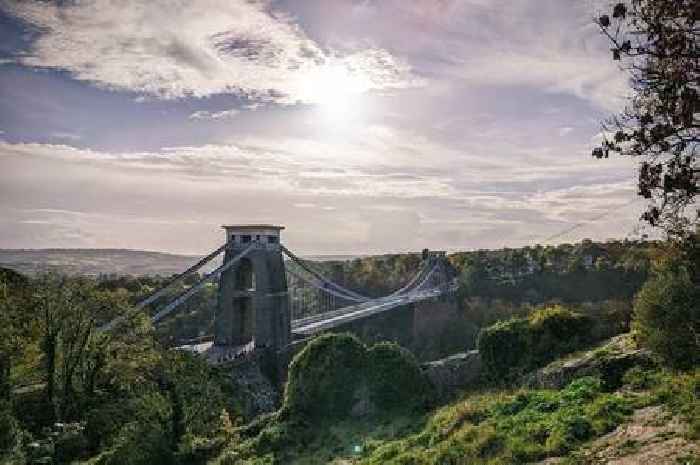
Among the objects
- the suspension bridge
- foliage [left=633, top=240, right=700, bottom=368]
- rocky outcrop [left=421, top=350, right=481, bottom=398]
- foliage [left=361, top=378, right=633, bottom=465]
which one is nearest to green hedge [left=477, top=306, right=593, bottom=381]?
rocky outcrop [left=421, top=350, right=481, bottom=398]

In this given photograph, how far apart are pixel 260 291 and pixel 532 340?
21476mm

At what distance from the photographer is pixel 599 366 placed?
45.6ft

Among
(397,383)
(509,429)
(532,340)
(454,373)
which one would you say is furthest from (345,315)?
(509,429)

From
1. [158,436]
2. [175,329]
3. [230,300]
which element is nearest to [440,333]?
[230,300]

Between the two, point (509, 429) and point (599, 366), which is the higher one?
point (599, 366)

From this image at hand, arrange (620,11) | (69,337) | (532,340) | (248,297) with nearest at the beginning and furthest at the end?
1. (620,11)
2. (532,340)
3. (69,337)
4. (248,297)

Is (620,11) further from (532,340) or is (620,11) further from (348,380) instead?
(348,380)

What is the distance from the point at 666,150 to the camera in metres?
8.07

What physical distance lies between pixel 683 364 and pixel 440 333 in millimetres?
40863

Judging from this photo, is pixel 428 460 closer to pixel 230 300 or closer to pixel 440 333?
pixel 230 300

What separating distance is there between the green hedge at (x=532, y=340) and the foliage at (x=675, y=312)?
5948 millimetres

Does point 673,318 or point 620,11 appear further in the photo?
point 673,318

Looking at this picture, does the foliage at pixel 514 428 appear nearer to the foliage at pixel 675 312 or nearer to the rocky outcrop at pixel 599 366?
the rocky outcrop at pixel 599 366

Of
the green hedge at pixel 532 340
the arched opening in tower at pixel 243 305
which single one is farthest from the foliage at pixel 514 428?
the arched opening in tower at pixel 243 305
